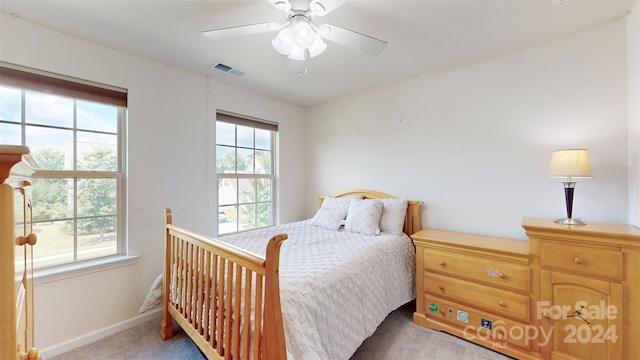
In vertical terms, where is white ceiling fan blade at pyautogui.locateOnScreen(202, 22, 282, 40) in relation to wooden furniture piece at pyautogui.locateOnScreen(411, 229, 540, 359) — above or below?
above

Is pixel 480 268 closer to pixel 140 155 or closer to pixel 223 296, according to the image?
pixel 223 296

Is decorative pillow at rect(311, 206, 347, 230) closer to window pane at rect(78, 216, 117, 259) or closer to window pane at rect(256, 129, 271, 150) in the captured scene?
window pane at rect(256, 129, 271, 150)

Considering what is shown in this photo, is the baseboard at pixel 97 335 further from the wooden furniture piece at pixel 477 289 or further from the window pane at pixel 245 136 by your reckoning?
the wooden furniture piece at pixel 477 289

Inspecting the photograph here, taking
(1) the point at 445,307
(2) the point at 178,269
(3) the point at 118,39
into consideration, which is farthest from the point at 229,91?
(1) the point at 445,307

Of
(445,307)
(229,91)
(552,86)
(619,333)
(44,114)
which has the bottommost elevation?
(445,307)

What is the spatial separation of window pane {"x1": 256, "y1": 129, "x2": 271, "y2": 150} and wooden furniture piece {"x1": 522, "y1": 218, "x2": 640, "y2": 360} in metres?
2.88

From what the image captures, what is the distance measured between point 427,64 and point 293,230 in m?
2.18

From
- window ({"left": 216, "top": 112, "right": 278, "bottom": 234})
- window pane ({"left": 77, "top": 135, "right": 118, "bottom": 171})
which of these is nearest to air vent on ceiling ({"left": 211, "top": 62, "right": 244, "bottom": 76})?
window ({"left": 216, "top": 112, "right": 278, "bottom": 234})

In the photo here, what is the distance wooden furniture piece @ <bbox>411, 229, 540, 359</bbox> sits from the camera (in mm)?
1788

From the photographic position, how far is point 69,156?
2.00m

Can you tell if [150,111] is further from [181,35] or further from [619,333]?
[619,333]

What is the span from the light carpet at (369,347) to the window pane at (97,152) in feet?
4.56

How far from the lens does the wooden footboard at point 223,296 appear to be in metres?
1.08

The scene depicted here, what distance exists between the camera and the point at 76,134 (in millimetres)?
2035
